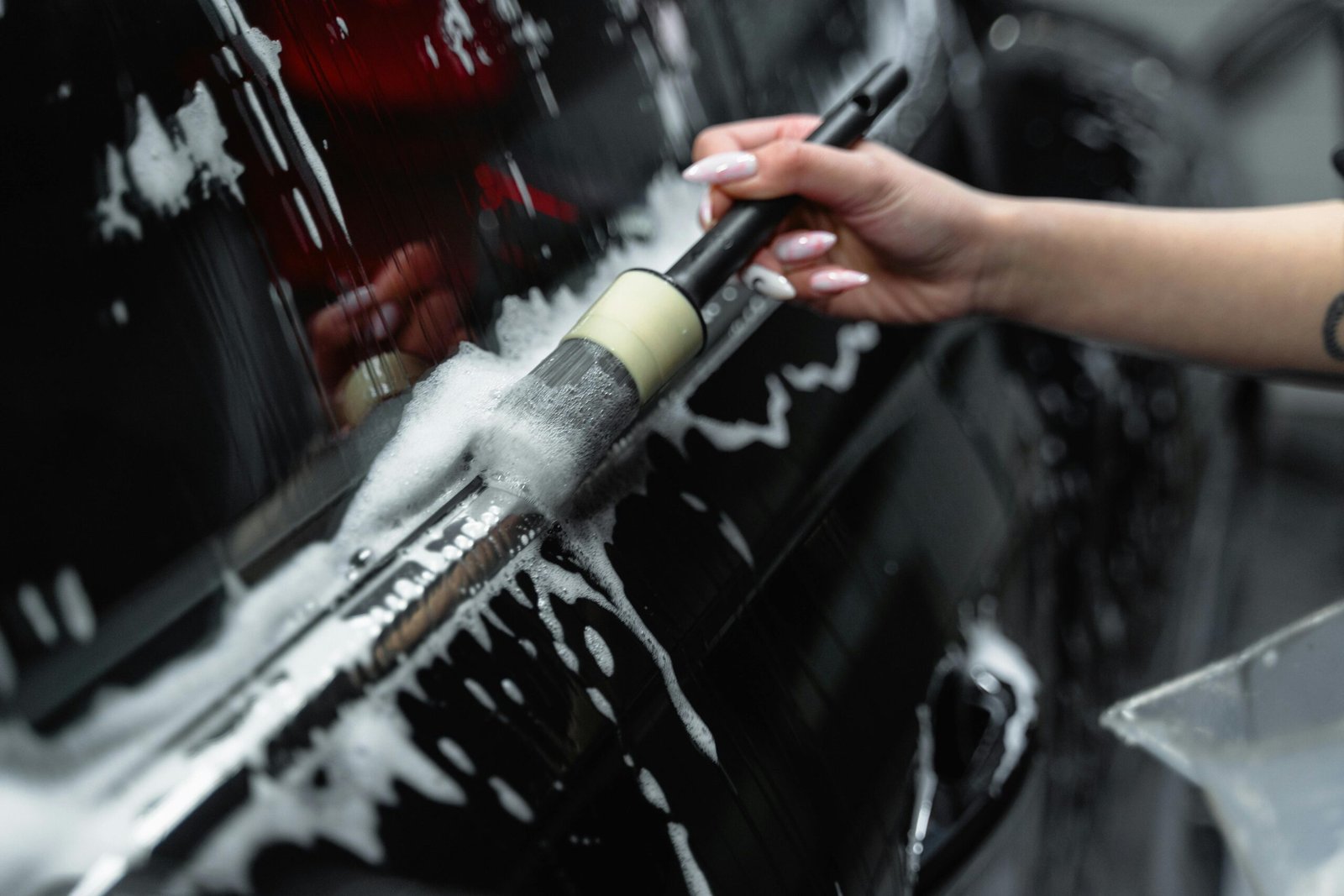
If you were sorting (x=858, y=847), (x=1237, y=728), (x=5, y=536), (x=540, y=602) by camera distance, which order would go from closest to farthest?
(x=5, y=536)
(x=540, y=602)
(x=858, y=847)
(x=1237, y=728)

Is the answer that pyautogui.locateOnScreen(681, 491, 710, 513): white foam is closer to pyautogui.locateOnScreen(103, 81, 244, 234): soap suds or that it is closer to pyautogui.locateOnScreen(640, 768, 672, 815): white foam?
pyautogui.locateOnScreen(640, 768, 672, 815): white foam

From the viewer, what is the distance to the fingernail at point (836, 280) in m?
0.74

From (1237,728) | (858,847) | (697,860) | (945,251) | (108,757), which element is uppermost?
(108,757)

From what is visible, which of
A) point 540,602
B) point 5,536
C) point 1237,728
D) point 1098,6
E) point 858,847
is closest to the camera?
point 5,536

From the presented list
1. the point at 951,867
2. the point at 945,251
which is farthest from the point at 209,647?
the point at 945,251

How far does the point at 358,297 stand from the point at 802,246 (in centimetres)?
36

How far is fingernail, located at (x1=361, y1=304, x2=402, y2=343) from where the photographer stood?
51cm

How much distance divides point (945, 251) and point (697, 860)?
55 cm

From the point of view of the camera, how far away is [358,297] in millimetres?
503

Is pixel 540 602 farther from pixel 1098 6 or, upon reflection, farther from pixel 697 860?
pixel 1098 6

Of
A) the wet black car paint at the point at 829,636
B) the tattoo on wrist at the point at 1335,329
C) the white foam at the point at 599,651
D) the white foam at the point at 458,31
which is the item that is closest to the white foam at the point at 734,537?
the wet black car paint at the point at 829,636

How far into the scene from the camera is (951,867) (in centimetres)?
68

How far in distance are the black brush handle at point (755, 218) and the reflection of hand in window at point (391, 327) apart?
146 millimetres

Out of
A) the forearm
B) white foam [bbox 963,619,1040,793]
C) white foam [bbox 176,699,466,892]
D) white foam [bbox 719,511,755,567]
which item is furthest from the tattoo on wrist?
white foam [bbox 176,699,466,892]
